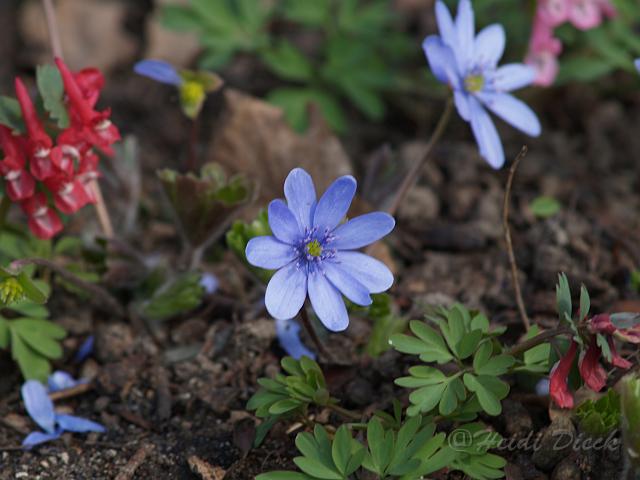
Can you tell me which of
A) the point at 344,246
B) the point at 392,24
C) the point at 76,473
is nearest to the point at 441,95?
the point at 392,24

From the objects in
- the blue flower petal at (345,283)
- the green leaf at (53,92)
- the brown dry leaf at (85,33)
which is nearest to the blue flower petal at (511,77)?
the blue flower petal at (345,283)

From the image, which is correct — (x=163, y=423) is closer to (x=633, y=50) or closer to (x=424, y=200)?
(x=424, y=200)

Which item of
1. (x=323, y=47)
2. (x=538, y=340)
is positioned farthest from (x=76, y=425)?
(x=323, y=47)

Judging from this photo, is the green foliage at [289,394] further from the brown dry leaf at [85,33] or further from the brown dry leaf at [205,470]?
the brown dry leaf at [85,33]

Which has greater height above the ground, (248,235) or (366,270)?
(366,270)

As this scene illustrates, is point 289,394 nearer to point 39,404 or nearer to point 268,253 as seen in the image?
point 268,253
